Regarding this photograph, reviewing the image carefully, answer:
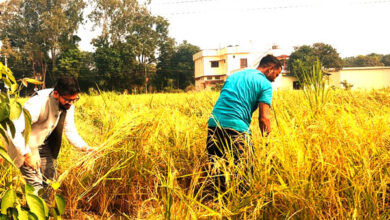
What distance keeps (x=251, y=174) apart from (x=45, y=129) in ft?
5.32

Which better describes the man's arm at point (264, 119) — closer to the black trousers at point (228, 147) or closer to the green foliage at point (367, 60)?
the black trousers at point (228, 147)

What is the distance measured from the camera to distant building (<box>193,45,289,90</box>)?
35188mm

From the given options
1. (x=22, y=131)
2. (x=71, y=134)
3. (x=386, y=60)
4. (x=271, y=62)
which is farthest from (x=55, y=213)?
(x=386, y=60)

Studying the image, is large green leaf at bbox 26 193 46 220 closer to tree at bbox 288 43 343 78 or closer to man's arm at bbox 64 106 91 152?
man's arm at bbox 64 106 91 152

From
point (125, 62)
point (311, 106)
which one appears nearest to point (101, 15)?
point (125, 62)

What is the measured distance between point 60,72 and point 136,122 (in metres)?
29.0

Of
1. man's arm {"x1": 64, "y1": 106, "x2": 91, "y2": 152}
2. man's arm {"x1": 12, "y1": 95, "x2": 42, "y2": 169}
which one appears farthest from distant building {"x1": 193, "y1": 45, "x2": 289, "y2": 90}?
man's arm {"x1": 12, "y1": 95, "x2": 42, "y2": 169}

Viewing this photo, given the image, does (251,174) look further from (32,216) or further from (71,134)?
(71,134)

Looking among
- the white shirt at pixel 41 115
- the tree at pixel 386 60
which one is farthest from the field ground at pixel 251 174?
the tree at pixel 386 60

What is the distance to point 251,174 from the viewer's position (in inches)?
87.9

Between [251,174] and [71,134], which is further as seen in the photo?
[71,134]

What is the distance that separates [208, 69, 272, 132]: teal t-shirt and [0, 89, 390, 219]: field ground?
17cm

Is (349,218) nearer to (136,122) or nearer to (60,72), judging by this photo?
(136,122)

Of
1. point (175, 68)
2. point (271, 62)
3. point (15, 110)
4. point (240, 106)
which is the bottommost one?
point (240, 106)
